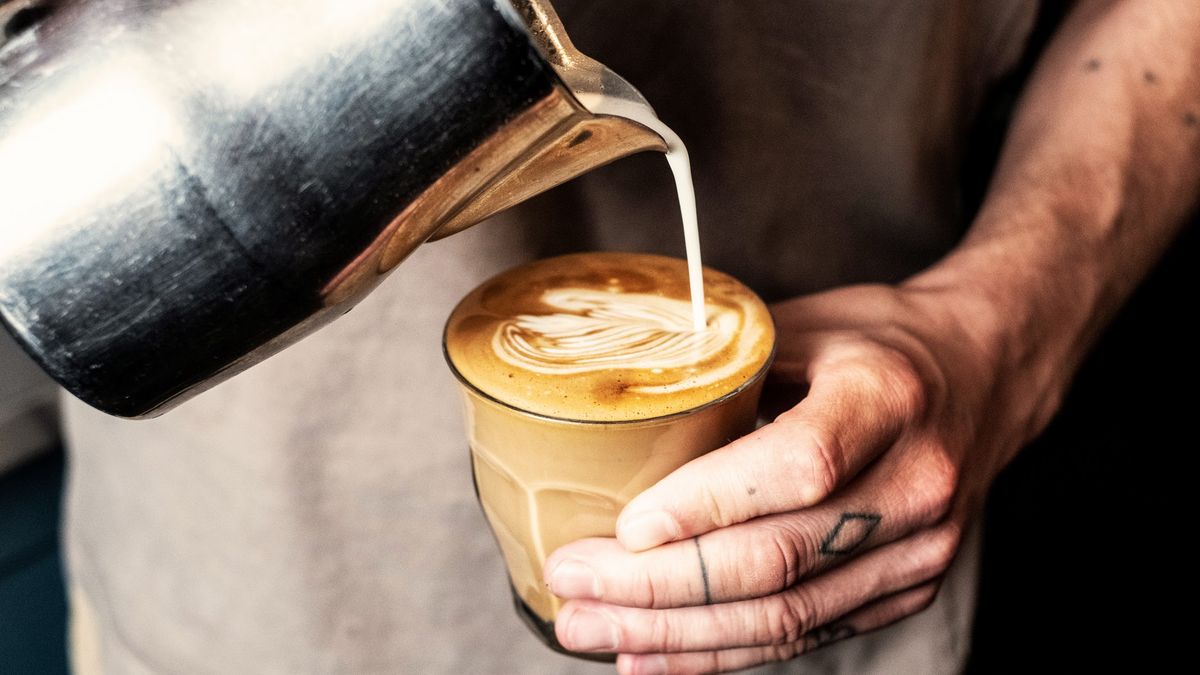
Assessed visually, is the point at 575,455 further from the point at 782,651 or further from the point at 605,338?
the point at 782,651

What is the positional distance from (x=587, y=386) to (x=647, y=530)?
0.11 meters

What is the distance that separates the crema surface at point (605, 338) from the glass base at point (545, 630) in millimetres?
246

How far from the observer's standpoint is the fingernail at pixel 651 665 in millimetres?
715

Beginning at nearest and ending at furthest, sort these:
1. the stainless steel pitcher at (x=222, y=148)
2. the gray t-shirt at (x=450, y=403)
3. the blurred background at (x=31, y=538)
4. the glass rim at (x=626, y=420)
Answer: the stainless steel pitcher at (x=222, y=148) → the glass rim at (x=626, y=420) → the gray t-shirt at (x=450, y=403) → the blurred background at (x=31, y=538)

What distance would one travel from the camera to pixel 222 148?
423 millimetres

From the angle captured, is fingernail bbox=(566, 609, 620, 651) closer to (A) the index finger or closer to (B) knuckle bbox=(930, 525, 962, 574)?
(A) the index finger

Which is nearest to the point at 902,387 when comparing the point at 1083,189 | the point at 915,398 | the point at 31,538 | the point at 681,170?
the point at 915,398

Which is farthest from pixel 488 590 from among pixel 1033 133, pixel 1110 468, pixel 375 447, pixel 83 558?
pixel 1110 468

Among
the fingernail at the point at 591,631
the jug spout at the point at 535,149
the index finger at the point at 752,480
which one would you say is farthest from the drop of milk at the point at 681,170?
the fingernail at the point at 591,631

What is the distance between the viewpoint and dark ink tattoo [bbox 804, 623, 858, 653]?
77cm

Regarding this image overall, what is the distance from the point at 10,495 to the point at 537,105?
154 cm

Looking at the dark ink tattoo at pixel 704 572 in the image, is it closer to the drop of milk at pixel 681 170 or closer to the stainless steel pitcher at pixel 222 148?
the drop of milk at pixel 681 170

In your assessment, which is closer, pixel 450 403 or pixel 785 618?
pixel 785 618

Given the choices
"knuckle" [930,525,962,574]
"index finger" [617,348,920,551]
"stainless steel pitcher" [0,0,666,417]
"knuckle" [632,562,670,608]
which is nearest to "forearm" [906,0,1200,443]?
"knuckle" [930,525,962,574]
